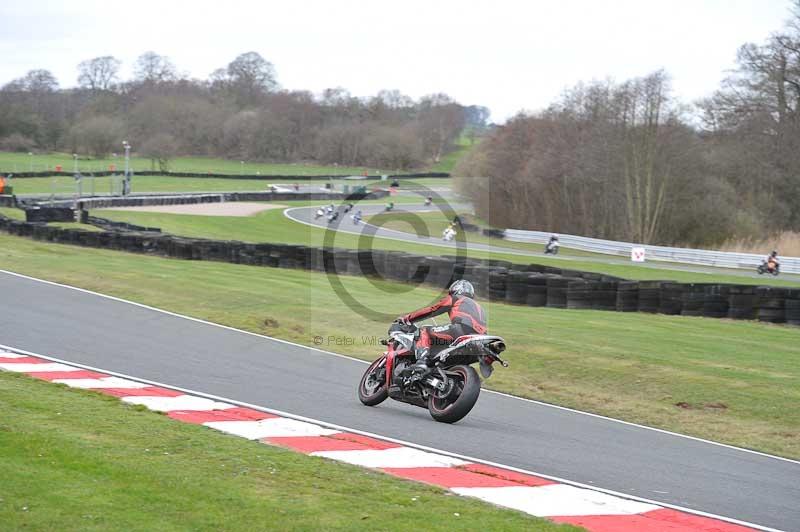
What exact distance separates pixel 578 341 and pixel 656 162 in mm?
41000

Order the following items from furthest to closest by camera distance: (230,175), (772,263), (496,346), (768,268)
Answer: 1. (230,175)
2. (768,268)
3. (772,263)
4. (496,346)

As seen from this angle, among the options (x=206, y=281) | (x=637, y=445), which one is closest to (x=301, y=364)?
(x=637, y=445)

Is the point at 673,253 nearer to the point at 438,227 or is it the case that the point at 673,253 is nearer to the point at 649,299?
the point at 438,227

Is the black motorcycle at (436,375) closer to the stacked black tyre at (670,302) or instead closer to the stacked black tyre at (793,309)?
the stacked black tyre at (670,302)

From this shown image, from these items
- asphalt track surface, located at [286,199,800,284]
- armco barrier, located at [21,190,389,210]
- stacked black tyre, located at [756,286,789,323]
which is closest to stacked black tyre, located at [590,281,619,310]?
stacked black tyre, located at [756,286,789,323]

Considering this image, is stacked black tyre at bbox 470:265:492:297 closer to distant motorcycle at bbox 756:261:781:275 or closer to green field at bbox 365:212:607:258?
distant motorcycle at bbox 756:261:781:275

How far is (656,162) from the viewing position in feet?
179

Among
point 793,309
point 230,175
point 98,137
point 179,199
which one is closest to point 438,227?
point 179,199

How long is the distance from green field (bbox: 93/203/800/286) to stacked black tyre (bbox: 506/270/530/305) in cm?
1658

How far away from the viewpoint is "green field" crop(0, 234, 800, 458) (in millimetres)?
11781

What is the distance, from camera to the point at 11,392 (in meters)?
9.32

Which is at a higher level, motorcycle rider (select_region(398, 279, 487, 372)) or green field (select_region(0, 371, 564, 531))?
motorcycle rider (select_region(398, 279, 487, 372))

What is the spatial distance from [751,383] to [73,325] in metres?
10.3

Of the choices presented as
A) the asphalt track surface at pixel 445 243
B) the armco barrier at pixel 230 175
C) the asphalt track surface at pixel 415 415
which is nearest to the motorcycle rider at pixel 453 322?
the asphalt track surface at pixel 415 415
